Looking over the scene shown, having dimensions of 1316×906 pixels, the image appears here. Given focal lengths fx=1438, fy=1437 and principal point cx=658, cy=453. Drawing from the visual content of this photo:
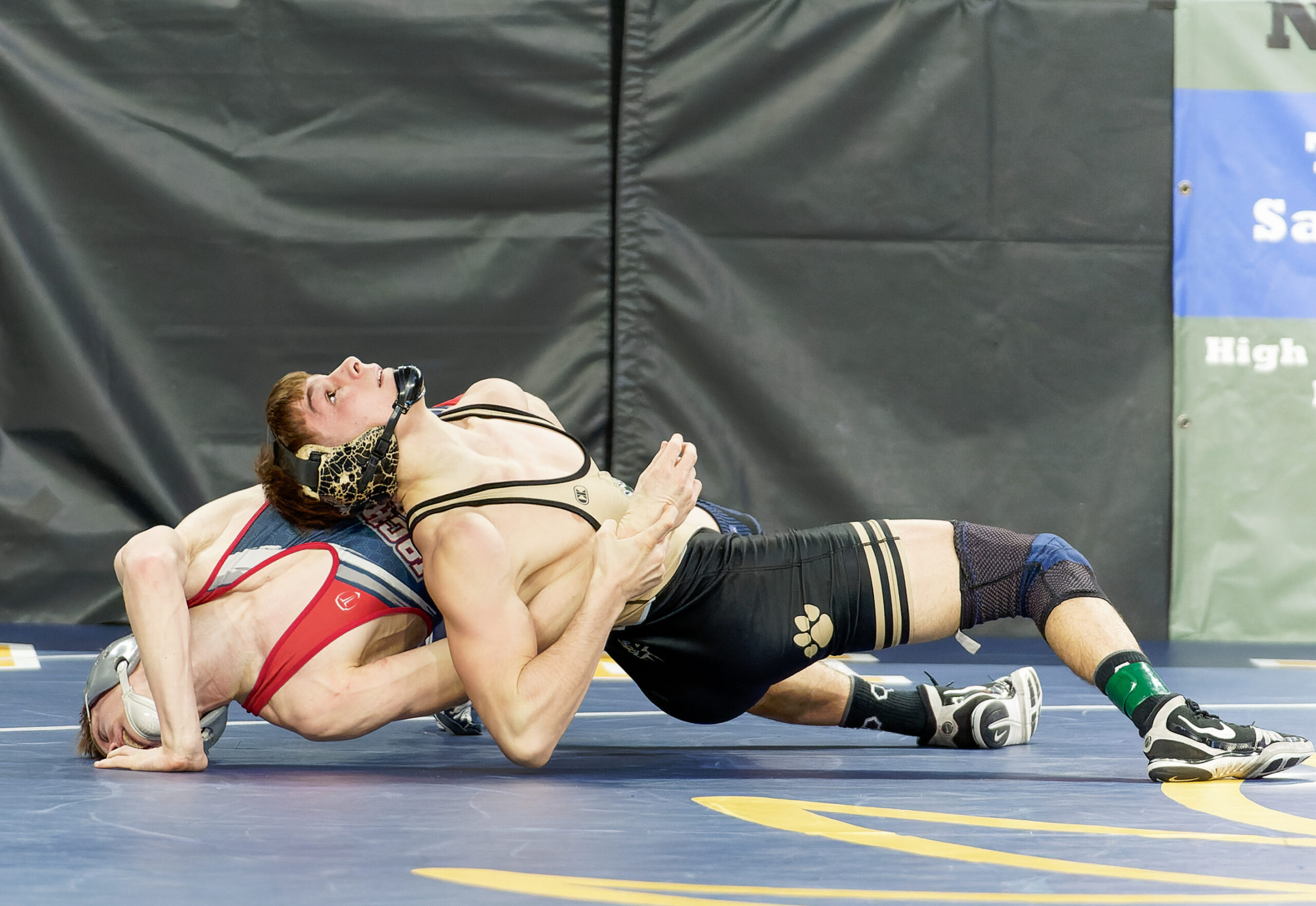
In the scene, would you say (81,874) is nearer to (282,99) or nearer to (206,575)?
(206,575)

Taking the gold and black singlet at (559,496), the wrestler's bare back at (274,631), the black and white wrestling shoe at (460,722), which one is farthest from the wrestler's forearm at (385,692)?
the black and white wrestling shoe at (460,722)

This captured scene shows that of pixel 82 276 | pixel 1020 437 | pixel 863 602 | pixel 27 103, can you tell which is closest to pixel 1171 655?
pixel 1020 437

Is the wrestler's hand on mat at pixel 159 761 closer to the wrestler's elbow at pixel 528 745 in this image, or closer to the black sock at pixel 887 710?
the wrestler's elbow at pixel 528 745

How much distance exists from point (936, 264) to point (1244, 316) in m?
1.20

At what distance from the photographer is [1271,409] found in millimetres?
5512

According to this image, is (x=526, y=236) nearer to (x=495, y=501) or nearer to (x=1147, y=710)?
(x=495, y=501)

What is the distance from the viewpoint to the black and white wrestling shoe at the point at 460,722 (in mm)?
3459

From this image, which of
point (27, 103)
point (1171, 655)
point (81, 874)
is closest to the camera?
point (81, 874)

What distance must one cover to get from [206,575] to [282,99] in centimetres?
300

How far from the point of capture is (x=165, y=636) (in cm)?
270

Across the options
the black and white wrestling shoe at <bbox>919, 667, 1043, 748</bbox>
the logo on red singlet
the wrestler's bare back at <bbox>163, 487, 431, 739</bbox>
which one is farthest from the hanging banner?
the wrestler's bare back at <bbox>163, 487, 431, 739</bbox>

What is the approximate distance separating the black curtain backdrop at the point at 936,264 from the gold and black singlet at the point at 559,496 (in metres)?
2.50

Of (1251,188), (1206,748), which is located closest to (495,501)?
(1206,748)

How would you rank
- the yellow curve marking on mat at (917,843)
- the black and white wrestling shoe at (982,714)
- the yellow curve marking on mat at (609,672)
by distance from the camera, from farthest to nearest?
the yellow curve marking on mat at (609,672), the black and white wrestling shoe at (982,714), the yellow curve marking on mat at (917,843)
